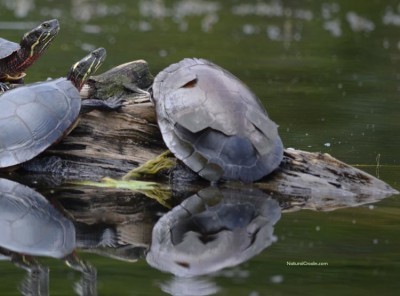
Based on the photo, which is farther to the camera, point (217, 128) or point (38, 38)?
point (38, 38)

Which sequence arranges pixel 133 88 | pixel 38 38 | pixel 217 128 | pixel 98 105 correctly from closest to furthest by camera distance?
1. pixel 217 128
2. pixel 98 105
3. pixel 133 88
4. pixel 38 38

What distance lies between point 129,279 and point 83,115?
235cm

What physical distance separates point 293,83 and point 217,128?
16.5ft

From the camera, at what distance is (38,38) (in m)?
8.05

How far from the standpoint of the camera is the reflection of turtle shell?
15.9ft

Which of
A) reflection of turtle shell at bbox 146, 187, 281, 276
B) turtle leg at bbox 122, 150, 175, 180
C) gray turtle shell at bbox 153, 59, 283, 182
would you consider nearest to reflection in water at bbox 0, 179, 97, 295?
reflection of turtle shell at bbox 146, 187, 281, 276

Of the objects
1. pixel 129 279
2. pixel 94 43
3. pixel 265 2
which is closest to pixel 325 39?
pixel 94 43

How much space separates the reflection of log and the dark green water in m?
0.40

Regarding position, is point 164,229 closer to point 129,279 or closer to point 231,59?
point 129,279

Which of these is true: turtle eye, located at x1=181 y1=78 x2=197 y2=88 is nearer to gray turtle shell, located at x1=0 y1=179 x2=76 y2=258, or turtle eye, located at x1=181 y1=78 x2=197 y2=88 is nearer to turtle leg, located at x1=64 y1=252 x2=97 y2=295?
gray turtle shell, located at x1=0 y1=179 x2=76 y2=258

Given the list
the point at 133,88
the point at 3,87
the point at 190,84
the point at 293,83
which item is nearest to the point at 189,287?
the point at 190,84

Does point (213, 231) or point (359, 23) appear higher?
point (213, 231)

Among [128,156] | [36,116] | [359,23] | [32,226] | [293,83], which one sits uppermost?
[36,116]

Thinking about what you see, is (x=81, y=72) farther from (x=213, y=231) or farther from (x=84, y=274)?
(x=84, y=274)
